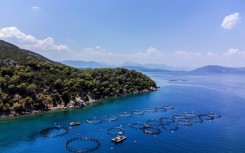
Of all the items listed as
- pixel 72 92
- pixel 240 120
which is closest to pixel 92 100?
pixel 72 92

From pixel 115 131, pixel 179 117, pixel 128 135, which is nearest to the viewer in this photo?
pixel 128 135

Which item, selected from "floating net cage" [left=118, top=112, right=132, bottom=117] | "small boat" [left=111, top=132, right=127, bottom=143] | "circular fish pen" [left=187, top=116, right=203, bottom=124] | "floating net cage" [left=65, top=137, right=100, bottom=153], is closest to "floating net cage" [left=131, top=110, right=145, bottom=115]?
"floating net cage" [left=118, top=112, right=132, bottom=117]

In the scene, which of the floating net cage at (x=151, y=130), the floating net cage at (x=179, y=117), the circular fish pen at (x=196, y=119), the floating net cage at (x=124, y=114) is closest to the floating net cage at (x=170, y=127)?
the floating net cage at (x=151, y=130)

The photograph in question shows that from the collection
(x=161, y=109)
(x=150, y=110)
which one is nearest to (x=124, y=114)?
(x=150, y=110)

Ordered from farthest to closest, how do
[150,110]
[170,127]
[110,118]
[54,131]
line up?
[150,110] → [110,118] → [170,127] → [54,131]

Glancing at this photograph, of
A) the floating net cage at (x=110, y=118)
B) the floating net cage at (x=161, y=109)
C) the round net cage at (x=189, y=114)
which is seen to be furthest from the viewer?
the floating net cage at (x=161, y=109)

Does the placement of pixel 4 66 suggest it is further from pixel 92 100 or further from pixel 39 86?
pixel 92 100

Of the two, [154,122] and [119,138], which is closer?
[119,138]

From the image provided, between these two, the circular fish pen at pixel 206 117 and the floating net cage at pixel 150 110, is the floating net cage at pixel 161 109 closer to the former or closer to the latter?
the floating net cage at pixel 150 110

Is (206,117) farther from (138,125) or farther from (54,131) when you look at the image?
(54,131)
